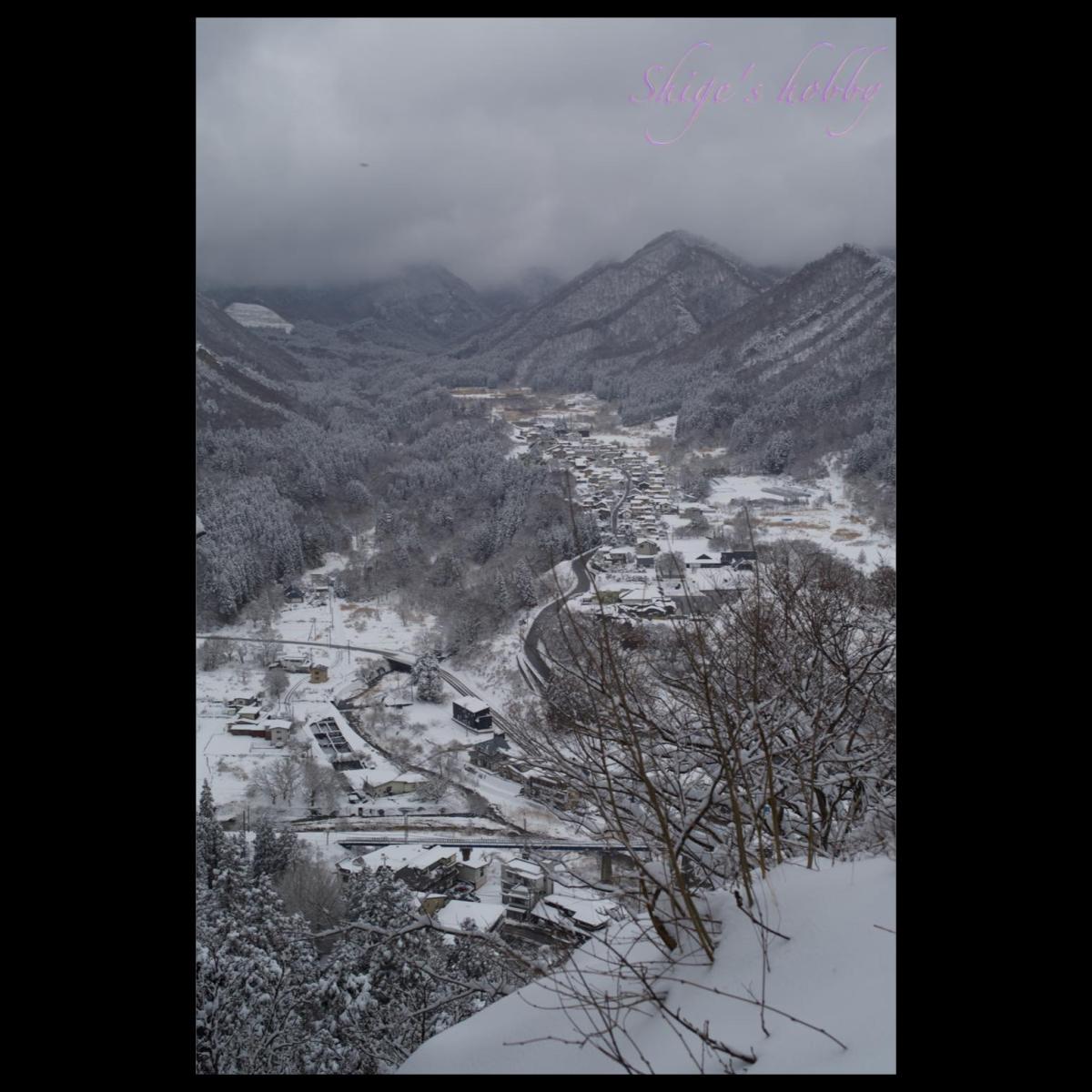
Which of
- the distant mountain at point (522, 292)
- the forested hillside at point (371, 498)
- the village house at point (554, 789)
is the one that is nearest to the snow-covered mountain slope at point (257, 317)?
the forested hillside at point (371, 498)

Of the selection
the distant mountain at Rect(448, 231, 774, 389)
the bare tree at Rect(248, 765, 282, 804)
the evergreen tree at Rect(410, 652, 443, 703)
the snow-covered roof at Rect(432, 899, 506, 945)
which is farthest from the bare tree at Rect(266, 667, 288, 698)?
the distant mountain at Rect(448, 231, 774, 389)

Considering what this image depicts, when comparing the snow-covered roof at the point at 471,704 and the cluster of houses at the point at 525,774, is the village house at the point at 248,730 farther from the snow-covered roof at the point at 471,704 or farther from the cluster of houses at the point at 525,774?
the cluster of houses at the point at 525,774

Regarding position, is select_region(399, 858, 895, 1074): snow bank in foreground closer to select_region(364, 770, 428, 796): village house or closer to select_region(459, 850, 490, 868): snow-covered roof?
select_region(459, 850, 490, 868): snow-covered roof

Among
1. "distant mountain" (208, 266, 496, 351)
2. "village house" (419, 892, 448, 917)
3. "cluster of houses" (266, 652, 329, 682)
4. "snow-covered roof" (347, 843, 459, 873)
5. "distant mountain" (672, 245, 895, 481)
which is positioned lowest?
"snow-covered roof" (347, 843, 459, 873)

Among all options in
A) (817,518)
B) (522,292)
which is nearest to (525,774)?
(817,518)
